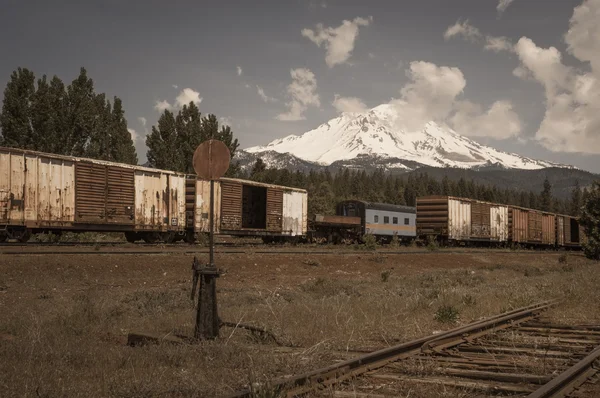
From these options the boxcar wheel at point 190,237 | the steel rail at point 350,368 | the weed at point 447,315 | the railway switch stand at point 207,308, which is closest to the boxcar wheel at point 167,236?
the boxcar wheel at point 190,237

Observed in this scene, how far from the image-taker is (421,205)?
4244cm

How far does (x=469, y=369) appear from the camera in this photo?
18.7ft

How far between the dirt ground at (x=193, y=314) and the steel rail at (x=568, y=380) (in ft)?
7.52

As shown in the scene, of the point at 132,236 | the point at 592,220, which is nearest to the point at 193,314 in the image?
the point at 132,236

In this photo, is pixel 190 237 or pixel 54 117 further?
pixel 54 117

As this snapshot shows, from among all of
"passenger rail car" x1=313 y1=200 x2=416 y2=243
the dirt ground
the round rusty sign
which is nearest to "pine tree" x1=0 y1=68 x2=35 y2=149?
"passenger rail car" x1=313 y1=200 x2=416 y2=243

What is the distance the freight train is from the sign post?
1499cm

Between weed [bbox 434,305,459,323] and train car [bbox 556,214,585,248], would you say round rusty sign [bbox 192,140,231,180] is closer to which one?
weed [bbox 434,305,459,323]

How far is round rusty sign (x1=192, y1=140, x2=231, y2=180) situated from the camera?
7691mm

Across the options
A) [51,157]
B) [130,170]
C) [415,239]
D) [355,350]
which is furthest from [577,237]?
[355,350]

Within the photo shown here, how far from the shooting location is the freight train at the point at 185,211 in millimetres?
20328

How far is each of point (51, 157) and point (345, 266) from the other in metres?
12.7

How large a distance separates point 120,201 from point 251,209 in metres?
11.4

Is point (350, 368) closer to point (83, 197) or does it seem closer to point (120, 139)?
point (83, 197)
